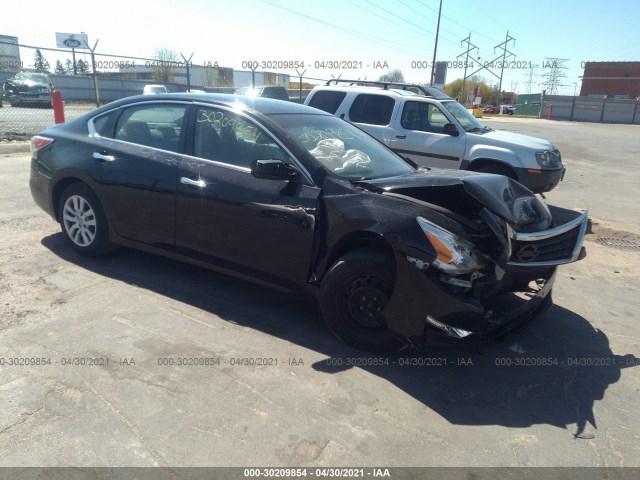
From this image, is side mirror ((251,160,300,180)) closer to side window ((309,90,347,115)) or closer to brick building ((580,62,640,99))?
side window ((309,90,347,115))

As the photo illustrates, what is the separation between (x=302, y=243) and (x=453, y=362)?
1.37 m

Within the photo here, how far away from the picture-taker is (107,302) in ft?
13.4

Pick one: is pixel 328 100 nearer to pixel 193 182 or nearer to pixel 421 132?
pixel 421 132

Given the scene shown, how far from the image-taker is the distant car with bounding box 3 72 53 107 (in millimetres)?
22281

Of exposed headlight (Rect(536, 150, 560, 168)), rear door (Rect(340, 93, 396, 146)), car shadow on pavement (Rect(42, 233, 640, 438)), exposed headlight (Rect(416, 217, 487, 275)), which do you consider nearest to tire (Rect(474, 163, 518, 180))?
exposed headlight (Rect(536, 150, 560, 168))

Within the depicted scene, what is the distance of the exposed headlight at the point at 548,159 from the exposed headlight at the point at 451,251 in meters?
5.67

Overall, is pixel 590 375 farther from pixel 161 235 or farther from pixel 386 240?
pixel 161 235

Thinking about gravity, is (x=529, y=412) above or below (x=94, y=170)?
below

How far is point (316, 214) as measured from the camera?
3.57m

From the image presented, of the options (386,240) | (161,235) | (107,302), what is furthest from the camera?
(161,235)

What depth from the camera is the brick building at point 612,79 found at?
6738 cm

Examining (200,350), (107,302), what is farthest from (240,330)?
(107,302)

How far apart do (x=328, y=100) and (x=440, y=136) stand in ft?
7.36

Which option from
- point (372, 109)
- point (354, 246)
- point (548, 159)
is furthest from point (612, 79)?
point (354, 246)
